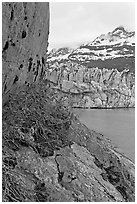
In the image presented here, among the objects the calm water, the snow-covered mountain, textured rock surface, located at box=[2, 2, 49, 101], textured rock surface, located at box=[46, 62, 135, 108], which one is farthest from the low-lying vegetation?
the snow-covered mountain

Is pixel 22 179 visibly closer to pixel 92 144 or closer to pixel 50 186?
pixel 50 186

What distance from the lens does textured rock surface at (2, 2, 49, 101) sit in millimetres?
2162

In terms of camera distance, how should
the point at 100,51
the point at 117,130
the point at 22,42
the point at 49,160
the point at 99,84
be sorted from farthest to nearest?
the point at 100,51 → the point at 99,84 → the point at 117,130 → the point at 22,42 → the point at 49,160

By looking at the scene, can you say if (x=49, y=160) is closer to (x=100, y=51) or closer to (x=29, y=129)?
(x=29, y=129)

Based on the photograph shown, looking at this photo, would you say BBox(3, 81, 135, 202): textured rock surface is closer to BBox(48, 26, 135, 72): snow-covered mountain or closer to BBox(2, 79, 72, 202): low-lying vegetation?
BBox(2, 79, 72, 202): low-lying vegetation

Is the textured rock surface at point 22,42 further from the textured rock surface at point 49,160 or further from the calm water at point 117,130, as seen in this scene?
the calm water at point 117,130

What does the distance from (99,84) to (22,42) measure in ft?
109

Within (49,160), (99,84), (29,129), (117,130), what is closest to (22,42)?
(29,129)

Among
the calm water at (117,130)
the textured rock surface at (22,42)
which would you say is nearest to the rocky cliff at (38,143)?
the textured rock surface at (22,42)

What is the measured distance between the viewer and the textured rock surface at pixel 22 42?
216 cm

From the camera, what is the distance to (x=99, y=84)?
35562 mm

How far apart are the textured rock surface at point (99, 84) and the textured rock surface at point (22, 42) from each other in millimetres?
27513

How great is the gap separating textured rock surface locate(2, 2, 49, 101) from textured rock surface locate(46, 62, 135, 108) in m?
27.5

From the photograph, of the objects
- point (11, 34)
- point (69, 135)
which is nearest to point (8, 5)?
point (11, 34)
